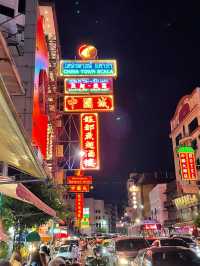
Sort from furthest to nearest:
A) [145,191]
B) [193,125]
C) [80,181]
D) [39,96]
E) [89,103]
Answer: [145,191] → [193,125] → [80,181] → [89,103] → [39,96]

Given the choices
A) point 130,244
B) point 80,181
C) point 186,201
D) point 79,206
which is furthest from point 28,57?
point 79,206

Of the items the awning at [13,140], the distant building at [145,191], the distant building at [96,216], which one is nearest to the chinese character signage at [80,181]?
the awning at [13,140]

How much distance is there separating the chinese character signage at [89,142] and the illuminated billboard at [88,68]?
3.34m

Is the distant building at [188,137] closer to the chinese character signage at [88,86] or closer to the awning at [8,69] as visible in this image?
the chinese character signage at [88,86]

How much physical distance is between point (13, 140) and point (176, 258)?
264 inches

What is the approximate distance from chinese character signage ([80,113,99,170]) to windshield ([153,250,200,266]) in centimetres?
1696

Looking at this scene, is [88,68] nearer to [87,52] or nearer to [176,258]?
[87,52]

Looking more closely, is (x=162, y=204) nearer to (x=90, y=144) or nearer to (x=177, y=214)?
(x=177, y=214)

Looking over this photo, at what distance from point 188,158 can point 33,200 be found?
144ft

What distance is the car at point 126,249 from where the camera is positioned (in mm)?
17047

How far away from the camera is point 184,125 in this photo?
6319 cm

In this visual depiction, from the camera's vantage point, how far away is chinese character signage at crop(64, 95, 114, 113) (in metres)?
27.6

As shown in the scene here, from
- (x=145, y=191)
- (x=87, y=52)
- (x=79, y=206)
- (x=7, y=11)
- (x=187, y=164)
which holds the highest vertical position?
(x=87, y=52)

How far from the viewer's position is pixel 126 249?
1838cm
